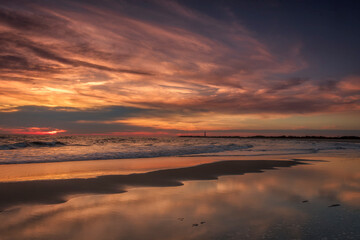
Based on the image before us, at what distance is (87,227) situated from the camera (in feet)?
17.0

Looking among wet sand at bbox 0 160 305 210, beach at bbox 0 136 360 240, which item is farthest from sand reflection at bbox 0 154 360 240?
wet sand at bbox 0 160 305 210

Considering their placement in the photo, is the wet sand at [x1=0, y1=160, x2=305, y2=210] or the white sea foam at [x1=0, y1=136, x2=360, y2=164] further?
the white sea foam at [x1=0, y1=136, x2=360, y2=164]

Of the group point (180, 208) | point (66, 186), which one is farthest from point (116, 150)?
point (180, 208)

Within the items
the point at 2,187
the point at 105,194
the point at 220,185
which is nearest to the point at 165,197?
the point at 105,194

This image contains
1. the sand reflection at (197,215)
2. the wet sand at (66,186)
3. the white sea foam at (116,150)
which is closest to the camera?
the sand reflection at (197,215)

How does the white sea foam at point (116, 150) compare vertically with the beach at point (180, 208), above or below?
below

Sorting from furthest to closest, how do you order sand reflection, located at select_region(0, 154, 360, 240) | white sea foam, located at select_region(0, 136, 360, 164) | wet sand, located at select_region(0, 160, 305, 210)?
white sea foam, located at select_region(0, 136, 360, 164), wet sand, located at select_region(0, 160, 305, 210), sand reflection, located at select_region(0, 154, 360, 240)

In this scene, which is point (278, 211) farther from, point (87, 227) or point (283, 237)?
point (87, 227)

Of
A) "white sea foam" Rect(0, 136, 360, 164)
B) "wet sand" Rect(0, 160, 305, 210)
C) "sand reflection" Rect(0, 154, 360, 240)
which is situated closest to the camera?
"sand reflection" Rect(0, 154, 360, 240)

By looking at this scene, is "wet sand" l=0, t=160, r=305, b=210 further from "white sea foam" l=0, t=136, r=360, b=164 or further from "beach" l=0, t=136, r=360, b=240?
"white sea foam" l=0, t=136, r=360, b=164

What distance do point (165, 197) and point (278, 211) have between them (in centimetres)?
319

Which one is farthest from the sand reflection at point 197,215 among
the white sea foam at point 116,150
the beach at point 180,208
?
the white sea foam at point 116,150

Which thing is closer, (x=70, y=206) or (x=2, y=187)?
(x=70, y=206)

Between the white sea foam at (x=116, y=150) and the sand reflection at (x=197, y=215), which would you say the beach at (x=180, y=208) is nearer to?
the sand reflection at (x=197, y=215)
